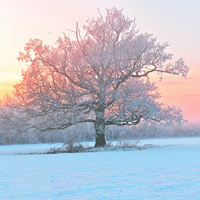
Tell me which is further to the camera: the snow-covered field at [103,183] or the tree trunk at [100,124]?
the tree trunk at [100,124]

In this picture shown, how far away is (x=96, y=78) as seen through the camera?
2405 cm

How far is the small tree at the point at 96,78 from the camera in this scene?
2380 cm

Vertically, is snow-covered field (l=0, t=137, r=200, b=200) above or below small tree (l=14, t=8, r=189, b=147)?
below

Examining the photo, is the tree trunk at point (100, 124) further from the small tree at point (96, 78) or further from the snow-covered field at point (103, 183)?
the snow-covered field at point (103, 183)

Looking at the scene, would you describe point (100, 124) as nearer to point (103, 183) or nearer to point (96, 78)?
point (96, 78)

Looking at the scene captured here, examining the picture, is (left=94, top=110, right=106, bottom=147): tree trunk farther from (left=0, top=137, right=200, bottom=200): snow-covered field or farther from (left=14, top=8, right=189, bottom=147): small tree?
(left=0, top=137, right=200, bottom=200): snow-covered field

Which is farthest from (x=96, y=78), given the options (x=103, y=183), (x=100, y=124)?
(x=103, y=183)

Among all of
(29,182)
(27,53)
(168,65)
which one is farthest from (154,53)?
(29,182)

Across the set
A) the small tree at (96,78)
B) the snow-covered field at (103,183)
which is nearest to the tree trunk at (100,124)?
the small tree at (96,78)

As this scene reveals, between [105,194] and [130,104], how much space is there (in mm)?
15251

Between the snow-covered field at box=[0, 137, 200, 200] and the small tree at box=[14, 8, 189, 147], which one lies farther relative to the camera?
the small tree at box=[14, 8, 189, 147]

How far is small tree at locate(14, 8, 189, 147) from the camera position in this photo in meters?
23.8

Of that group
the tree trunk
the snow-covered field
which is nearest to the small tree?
the tree trunk

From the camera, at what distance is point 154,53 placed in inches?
1014
